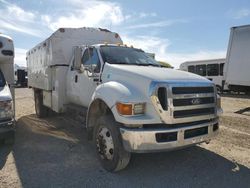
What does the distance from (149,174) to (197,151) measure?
172 centimetres

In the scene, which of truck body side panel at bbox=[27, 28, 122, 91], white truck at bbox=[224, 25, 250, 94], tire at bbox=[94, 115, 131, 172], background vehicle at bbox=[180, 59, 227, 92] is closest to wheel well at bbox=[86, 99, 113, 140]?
tire at bbox=[94, 115, 131, 172]

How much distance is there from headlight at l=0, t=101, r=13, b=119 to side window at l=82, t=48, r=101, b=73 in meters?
1.92

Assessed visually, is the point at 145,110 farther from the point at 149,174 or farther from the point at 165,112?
the point at 149,174

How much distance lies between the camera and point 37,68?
10.5 meters

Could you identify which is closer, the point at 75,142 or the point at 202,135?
the point at 202,135

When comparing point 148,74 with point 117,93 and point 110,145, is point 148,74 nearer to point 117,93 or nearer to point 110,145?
point 117,93

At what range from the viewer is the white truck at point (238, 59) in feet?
52.3

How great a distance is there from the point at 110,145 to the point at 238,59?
13458mm

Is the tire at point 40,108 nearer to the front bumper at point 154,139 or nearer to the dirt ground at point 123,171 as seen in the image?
the dirt ground at point 123,171

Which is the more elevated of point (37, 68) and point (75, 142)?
point (37, 68)

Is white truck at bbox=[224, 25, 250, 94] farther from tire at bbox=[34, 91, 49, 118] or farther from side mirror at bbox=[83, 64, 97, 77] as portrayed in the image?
side mirror at bbox=[83, 64, 97, 77]

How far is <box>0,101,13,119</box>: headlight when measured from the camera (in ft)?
21.3

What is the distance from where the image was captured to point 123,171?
5340mm

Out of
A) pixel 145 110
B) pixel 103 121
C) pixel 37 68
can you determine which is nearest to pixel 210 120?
pixel 145 110
